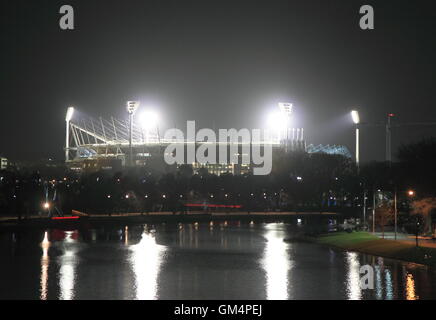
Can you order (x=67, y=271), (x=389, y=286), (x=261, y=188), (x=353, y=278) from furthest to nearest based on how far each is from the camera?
(x=261, y=188) → (x=67, y=271) → (x=353, y=278) → (x=389, y=286)

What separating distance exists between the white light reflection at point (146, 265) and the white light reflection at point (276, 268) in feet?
12.3

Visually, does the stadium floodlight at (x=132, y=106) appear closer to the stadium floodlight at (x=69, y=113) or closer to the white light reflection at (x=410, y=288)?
the stadium floodlight at (x=69, y=113)

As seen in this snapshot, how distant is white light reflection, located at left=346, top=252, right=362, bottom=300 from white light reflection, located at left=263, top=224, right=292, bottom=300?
2.06 m

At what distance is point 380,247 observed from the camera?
35.1m

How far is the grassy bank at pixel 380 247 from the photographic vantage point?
29.9m

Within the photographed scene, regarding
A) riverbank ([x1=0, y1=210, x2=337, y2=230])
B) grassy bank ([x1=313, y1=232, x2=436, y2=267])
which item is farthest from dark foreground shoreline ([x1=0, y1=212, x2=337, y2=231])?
grassy bank ([x1=313, y1=232, x2=436, y2=267])

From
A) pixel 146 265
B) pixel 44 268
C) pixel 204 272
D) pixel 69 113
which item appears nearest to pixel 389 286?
pixel 204 272

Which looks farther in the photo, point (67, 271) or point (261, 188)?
point (261, 188)

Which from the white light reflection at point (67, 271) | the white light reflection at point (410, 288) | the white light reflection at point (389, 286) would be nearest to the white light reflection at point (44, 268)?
the white light reflection at point (67, 271)

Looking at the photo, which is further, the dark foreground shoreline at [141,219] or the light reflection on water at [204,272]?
the dark foreground shoreline at [141,219]

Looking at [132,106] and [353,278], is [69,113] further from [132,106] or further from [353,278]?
[353,278]

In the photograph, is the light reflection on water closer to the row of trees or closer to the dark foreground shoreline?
the row of trees

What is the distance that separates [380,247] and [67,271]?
16.6 metres
